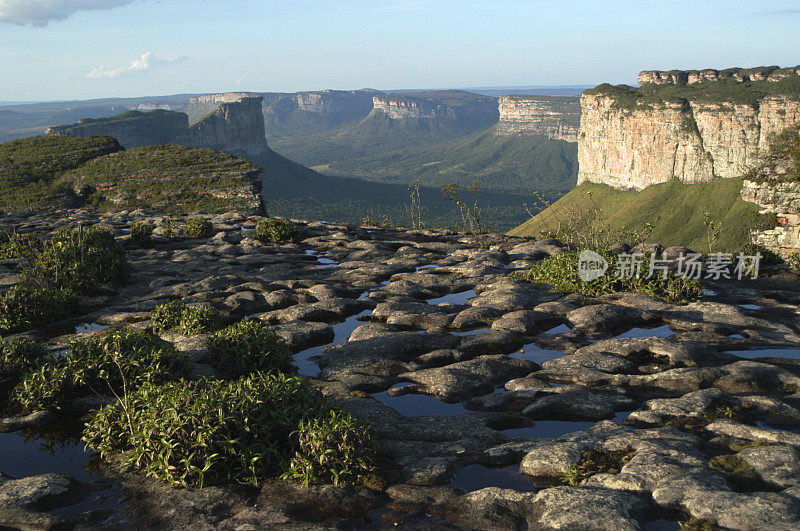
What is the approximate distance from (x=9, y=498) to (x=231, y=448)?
333 cm

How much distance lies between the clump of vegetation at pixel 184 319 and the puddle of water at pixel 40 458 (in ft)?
19.7

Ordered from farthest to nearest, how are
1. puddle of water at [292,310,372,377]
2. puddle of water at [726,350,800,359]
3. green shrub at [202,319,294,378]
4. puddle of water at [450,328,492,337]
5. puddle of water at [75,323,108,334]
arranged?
puddle of water at [75,323,108,334]
puddle of water at [450,328,492,337]
puddle of water at [726,350,800,359]
puddle of water at [292,310,372,377]
green shrub at [202,319,294,378]

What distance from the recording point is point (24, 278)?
74.2ft

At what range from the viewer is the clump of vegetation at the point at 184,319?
1716 cm

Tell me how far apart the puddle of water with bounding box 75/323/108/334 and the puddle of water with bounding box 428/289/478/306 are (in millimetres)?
10977

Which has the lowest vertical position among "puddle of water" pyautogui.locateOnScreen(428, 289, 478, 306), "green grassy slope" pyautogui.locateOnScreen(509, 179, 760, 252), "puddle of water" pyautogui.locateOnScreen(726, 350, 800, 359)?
"green grassy slope" pyautogui.locateOnScreen(509, 179, 760, 252)

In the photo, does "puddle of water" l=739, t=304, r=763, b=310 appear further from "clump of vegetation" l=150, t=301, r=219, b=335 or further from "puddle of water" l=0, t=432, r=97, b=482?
"puddle of water" l=0, t=432, r=97, b=482

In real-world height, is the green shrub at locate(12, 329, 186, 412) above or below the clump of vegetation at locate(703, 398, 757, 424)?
above

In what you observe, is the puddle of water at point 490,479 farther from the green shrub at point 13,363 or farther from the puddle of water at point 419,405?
the green shrub at point 13,363

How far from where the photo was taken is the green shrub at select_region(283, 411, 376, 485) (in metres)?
9.12

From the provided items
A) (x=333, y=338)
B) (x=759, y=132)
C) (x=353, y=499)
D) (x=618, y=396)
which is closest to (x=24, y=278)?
(x=333, y=338)

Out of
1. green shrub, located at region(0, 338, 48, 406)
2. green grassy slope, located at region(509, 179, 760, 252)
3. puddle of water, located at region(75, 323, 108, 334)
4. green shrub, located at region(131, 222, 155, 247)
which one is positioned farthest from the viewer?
green grassy slope, located at region(509, 179, 760, 252)

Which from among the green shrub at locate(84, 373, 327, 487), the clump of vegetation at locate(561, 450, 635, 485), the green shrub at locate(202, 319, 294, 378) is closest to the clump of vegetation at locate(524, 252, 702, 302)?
the green shrub at locate(202, 319, 294, 378)

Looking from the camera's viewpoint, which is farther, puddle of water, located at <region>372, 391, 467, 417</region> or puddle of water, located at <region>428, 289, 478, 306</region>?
puddle of water, located at <region>428, 289, 478, 306</region>
